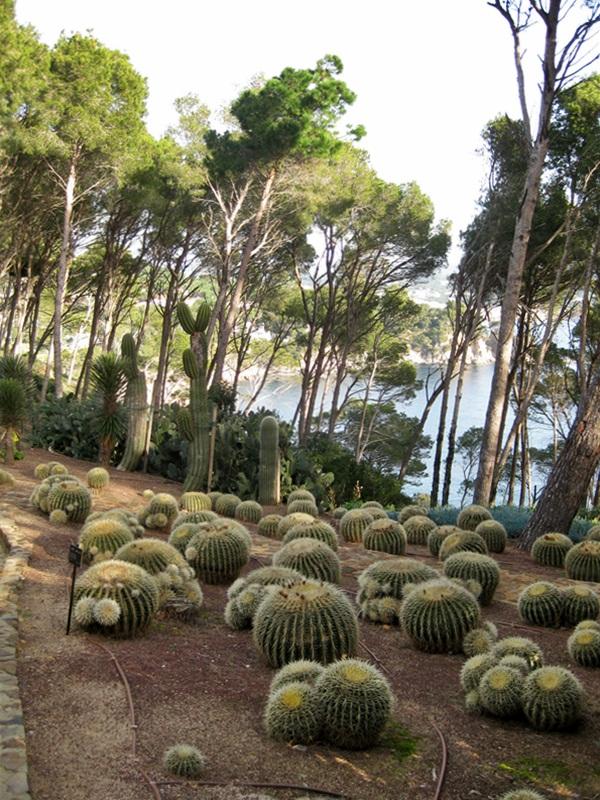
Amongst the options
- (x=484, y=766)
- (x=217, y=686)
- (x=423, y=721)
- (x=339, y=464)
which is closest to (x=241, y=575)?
(x=217, y=686)

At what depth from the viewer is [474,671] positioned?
221 inches

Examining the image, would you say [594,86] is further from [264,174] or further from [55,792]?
[55,792]

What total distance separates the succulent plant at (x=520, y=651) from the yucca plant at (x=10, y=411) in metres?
10.6

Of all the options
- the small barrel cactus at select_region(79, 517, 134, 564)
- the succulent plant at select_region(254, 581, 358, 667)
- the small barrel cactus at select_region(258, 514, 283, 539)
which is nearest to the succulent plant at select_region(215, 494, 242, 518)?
the small barrel cactus at select_region(258, 514, 283, 539)

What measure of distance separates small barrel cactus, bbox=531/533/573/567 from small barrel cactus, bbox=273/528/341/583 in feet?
10.5

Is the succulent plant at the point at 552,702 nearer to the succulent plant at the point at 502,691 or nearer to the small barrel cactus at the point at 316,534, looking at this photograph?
A: the succulent plant at the point at 502,691

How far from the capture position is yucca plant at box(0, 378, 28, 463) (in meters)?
14.3

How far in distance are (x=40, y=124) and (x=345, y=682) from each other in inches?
861

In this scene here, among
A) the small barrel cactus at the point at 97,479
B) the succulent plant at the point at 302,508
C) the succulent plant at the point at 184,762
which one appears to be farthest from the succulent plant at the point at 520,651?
the small barrel cactus at the point at 97,479

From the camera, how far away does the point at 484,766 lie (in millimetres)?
4672

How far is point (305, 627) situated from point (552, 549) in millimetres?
5017

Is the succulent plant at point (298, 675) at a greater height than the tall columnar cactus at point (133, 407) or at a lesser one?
lesser

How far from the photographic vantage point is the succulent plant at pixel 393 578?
7.39 metres

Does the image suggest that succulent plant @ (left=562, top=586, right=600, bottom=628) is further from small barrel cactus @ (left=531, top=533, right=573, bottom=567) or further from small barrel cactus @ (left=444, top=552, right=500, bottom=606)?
small barrel cactus @ (left=531, top=533, right=573, bottom=567)
